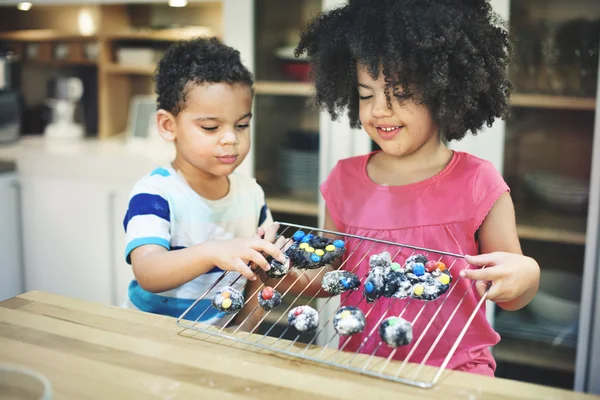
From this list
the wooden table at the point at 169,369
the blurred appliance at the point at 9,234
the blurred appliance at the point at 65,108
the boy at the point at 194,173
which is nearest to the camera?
the wooden table at the point at 169,369

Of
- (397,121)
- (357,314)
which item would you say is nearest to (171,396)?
(357,314)

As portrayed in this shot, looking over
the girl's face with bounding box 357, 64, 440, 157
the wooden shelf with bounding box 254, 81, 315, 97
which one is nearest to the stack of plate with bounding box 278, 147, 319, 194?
the wooden shelf with bounding box 254, 81, 315, 97

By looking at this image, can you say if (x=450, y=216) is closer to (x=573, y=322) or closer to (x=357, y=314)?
(x=357, y=314)

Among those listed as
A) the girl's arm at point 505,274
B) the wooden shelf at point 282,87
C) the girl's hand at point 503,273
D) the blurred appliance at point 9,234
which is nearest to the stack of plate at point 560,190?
the wooden shelf at point 282,87

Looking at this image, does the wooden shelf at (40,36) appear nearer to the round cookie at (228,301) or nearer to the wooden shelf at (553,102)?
the wooden shelf at (553,102)

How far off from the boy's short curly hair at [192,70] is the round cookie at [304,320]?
553 millimetres

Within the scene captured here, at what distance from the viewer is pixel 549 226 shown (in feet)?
6.86

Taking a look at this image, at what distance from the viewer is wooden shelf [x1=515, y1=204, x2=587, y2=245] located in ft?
6.73

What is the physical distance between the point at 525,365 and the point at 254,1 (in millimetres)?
1655

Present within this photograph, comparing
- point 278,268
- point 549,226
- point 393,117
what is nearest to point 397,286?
point 278,268

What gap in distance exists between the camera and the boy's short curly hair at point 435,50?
112cm

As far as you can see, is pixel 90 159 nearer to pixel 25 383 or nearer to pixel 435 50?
pixel 435 50

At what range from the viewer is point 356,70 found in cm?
127

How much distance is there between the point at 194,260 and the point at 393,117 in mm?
448
